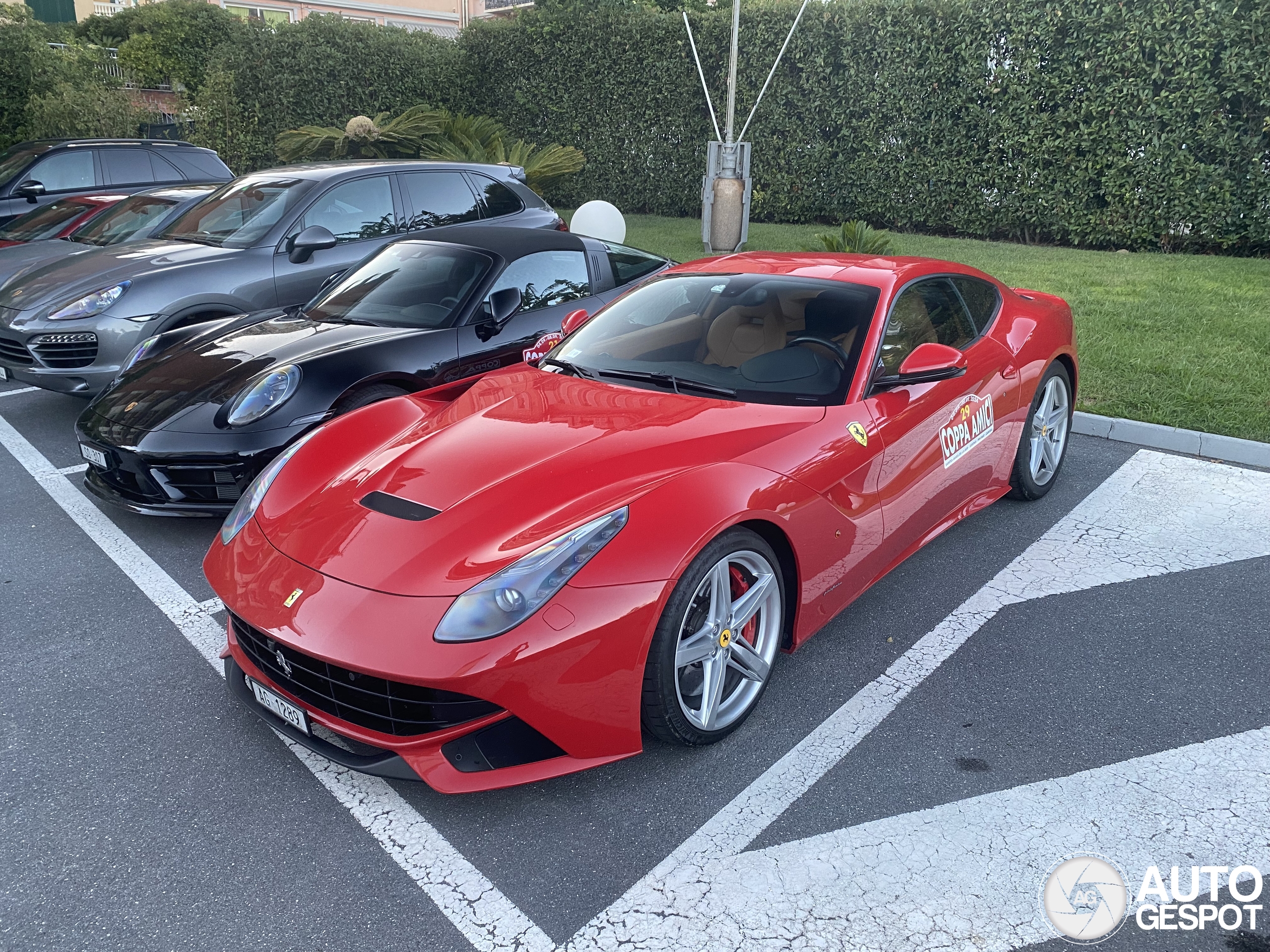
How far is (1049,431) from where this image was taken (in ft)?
16.5

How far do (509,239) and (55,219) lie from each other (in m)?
6.67

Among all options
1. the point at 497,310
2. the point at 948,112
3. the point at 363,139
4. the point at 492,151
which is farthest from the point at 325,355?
the point at 492,151

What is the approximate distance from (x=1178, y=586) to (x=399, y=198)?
234 inches

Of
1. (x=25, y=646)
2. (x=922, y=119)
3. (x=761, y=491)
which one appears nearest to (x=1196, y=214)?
(x=922, y=119)

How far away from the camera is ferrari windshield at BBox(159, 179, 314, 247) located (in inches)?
273

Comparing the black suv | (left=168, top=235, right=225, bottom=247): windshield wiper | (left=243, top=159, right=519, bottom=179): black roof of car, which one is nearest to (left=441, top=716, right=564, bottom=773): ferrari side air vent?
(left=168, top=235, right=225, bottom=247): windshield wiper

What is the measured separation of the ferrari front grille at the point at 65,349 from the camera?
6.18 m

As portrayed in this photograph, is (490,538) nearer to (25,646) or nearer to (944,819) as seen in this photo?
(944,819)

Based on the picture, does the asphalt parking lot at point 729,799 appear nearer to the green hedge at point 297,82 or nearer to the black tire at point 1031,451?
the black tire at point 1031,451

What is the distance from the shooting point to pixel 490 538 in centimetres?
275

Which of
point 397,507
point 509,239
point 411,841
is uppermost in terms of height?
point 509,239

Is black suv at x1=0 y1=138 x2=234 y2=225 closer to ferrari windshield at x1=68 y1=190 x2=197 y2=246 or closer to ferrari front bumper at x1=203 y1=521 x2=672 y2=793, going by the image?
ferrari windshield at x1=68 y1=190 x2=197 y2=246

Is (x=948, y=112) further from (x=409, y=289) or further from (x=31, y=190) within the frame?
(x=31, y=190)

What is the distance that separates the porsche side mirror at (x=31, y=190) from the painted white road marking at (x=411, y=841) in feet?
27.9
